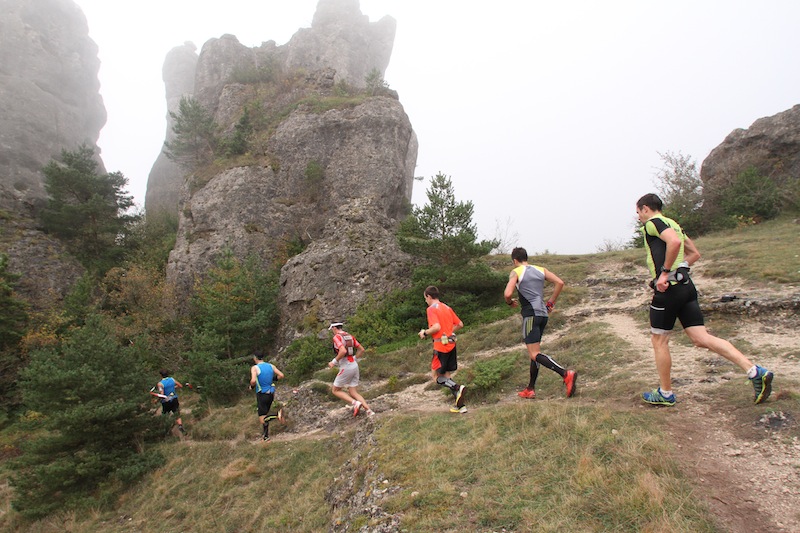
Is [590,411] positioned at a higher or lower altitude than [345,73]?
lower

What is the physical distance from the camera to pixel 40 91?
133ft

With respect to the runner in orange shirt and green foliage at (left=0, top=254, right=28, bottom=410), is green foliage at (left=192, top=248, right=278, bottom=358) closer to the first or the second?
green foliage at (left=0, top=254, right=28, bottom=410)

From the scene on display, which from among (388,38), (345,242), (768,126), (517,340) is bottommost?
(517,340)

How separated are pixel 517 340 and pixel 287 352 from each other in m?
10.2

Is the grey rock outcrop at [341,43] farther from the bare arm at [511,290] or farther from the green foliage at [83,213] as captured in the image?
the bare arm at [511,290]

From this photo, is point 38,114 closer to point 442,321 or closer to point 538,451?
point 442,321

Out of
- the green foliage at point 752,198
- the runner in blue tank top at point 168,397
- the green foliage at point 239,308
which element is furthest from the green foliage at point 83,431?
the green foliage at point 752,198

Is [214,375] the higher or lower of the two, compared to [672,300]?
lower

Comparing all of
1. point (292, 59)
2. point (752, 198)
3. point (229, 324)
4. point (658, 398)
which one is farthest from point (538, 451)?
point (292, 59)

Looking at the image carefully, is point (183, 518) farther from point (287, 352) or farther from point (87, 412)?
point (287, 352)

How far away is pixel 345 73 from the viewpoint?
152 ft

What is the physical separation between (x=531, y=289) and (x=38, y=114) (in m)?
50.4

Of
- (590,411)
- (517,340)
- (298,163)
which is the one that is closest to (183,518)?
(590,411)

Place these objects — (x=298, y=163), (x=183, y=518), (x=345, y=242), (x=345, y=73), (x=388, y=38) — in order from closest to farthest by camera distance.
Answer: (x=183, y=518), (x=345, y=242), (x=298, y=163), (x=345, y=73), (x=388, y=38)
